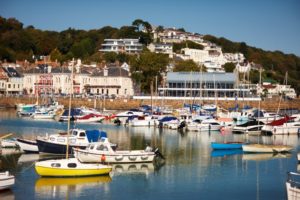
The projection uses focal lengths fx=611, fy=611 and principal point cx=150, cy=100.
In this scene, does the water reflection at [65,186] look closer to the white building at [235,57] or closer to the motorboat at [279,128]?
the motorboat at [279,128]

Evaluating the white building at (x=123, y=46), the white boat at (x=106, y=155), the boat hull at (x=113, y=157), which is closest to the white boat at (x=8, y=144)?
the white boat at (x=106, y=155)

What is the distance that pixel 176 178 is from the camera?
29.6 m

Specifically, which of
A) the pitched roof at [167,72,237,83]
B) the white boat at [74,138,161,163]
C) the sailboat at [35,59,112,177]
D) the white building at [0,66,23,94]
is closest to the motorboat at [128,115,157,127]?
the white boat at [74,138,161,163]

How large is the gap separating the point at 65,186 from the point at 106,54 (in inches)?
3677

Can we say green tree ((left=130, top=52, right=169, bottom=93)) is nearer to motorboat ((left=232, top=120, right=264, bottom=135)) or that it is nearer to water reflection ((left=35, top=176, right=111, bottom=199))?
motorboat ((left=232, top=120, right=264, bottom=135))

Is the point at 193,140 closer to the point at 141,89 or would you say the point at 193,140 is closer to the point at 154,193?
the point at 154,193

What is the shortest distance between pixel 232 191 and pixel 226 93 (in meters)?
60.8

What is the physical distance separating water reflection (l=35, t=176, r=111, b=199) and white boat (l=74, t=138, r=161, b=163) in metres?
2.48

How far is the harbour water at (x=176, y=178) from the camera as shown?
84.8ft

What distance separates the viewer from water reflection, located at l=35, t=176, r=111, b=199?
82.8 ft

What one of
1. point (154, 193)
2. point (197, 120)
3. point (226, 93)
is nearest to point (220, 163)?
point (154, 193)

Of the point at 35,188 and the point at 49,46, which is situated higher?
the point at 49,46

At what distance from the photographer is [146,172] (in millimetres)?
30672

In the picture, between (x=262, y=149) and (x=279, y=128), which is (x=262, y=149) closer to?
(x=262, y=149)
